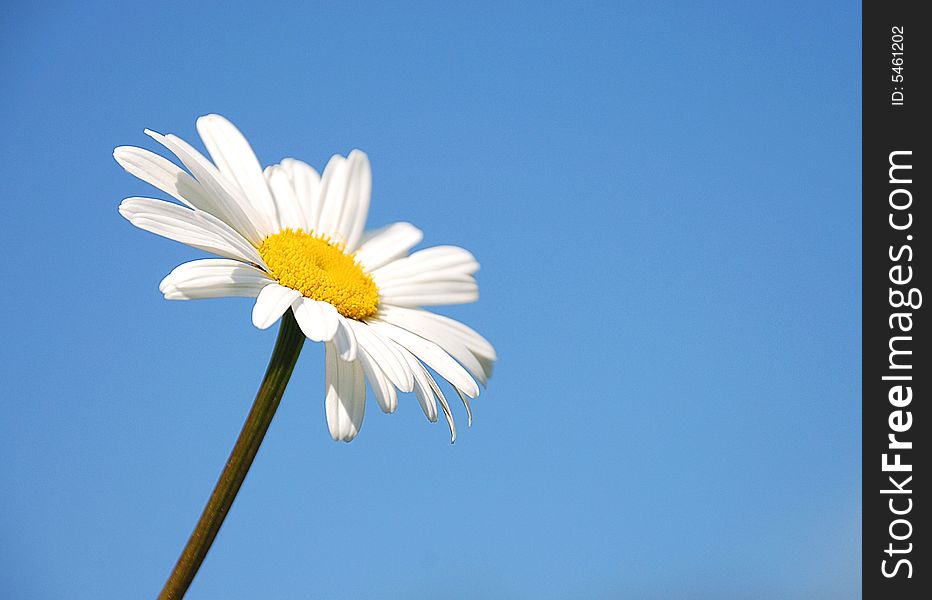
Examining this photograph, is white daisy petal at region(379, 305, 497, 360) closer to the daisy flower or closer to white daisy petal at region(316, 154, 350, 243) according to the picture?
the daisy flower

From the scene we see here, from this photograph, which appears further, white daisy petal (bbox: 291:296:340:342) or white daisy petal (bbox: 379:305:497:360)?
white daisy petal (bbox: 379:305:497:360)

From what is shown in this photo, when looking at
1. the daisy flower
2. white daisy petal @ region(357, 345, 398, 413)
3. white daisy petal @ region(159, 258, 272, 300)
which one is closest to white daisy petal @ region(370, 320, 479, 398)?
the daisy flower

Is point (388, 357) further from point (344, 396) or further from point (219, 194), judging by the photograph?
point (219, 194)

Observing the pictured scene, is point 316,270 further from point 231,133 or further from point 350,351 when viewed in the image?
point 231,133

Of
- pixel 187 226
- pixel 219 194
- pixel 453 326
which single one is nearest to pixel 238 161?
pixel 219 194

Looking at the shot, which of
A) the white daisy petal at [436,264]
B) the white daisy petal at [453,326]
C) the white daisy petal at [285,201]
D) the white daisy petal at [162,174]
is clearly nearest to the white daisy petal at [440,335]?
the white daisy petal at [453,326]

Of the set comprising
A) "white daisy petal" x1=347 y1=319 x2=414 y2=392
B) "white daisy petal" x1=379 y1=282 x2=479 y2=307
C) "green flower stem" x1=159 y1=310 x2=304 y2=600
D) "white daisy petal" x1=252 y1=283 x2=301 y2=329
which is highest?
"white daisy petal" x1=379 y1=282 x2=479 y2=307
